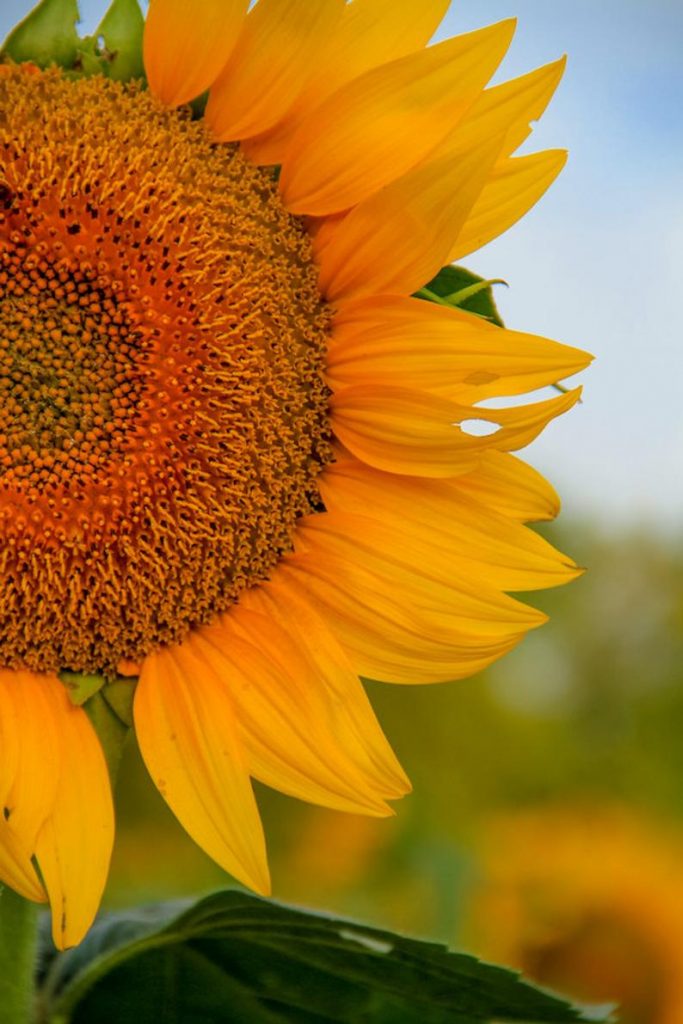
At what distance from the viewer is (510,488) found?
1264 millimetres

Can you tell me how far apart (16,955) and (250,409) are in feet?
1.76

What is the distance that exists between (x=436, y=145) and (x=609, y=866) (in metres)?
1.50

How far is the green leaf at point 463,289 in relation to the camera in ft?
4.09

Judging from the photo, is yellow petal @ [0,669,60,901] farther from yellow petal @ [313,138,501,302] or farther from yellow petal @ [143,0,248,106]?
yellow petal @ [143,0,248,106]

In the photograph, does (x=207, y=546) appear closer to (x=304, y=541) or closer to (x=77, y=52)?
(x=304, y=541)

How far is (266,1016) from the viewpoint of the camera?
136 centimetres

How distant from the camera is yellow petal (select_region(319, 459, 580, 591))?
1260mm

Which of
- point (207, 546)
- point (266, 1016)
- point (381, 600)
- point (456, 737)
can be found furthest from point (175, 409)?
point (456, 737)

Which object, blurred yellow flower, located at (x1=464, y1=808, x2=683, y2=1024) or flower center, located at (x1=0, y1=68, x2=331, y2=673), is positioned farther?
blurred yellow flower, located at (x1=464, y1=808, x2=683, y2=1024)

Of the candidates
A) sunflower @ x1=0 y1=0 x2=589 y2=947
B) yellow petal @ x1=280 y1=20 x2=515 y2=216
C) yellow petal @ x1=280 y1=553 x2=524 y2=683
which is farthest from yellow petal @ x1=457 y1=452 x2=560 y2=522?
yellow petal @ x1=280 y1=20 x2=515 y2=216

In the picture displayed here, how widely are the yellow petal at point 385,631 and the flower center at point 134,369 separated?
0.07 meters

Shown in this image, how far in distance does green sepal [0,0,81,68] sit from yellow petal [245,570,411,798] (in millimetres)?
542

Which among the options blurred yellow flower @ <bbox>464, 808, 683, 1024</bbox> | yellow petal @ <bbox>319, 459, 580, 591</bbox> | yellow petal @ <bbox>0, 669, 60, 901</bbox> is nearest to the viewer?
yellow petal @ <bbox>0, 669, 60, 901</bbox>

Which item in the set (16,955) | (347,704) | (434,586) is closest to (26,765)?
(16,955)
